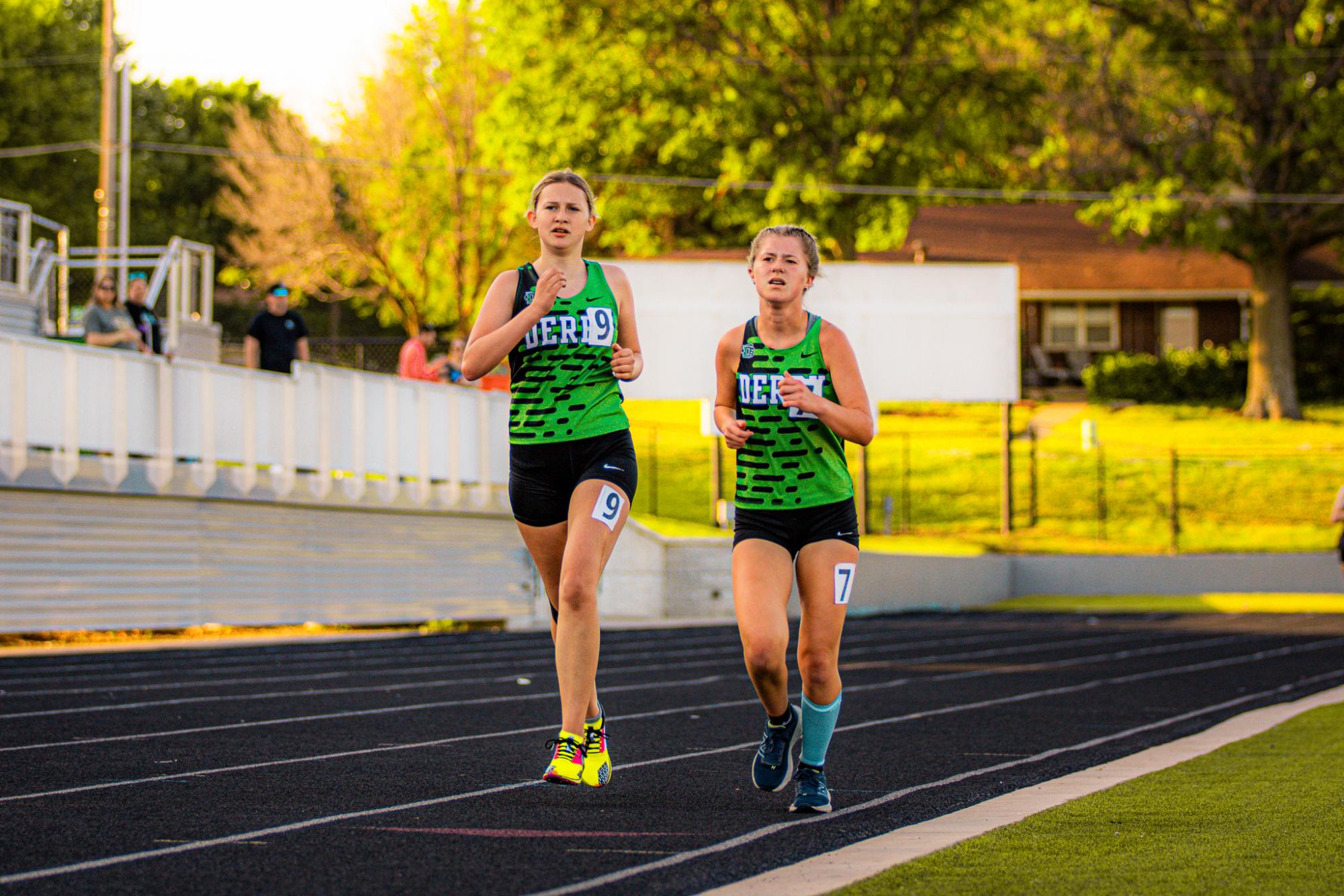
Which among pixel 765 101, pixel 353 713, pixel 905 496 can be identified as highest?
pixel 765 101

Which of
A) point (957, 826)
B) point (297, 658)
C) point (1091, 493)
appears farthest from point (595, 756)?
point (1091, 493)

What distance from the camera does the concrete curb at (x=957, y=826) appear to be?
4.78 meters

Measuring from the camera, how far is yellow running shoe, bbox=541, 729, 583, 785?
6262 mm

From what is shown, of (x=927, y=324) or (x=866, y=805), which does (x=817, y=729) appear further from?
(x=927, y=324)

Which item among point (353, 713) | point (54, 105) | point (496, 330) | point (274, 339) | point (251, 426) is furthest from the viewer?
point (54, 105)

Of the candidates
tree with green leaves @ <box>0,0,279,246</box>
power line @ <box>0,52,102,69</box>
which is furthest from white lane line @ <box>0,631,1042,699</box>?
power line @ <box>0,52,102,69</box>

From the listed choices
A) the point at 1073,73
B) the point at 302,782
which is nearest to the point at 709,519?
the point at 1073,73

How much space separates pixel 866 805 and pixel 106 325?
39.3ft

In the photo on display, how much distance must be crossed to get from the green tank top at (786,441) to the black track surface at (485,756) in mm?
1150

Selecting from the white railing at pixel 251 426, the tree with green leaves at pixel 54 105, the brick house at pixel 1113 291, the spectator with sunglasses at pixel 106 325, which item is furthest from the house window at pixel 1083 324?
the spectator with sunglasses at pixel 106 325

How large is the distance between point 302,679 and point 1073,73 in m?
33.8

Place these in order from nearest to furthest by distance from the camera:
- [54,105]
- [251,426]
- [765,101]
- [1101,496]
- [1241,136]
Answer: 1. [251,426]
2. [1101,496]
3. [765,101]
4. [1241,136]
5. [54,105]

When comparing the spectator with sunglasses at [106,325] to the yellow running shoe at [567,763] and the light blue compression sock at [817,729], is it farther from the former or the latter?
the light blue compression sock at [817,729]

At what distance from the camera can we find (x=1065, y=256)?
171ft
